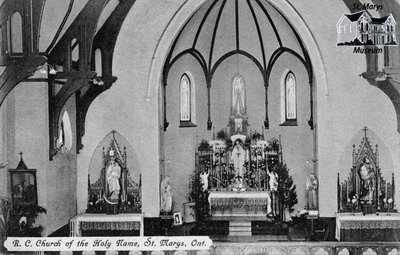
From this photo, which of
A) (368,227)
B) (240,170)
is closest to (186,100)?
(240,170)

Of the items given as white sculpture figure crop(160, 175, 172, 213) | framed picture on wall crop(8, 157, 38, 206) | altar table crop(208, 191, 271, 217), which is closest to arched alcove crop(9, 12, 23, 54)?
framed picture on wall crop(8, 157, 38, 206)

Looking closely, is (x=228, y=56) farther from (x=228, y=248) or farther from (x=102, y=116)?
(x=228, y=248)

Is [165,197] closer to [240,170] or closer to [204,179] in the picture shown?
[204,179]

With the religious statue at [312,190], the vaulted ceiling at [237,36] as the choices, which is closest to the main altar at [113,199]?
the vaulted ceiling at [237,36]

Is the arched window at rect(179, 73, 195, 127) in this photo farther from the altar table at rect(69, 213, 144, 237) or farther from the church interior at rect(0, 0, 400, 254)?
the altar table at rect(69, 213, 144, 237)

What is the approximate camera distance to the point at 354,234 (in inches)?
696

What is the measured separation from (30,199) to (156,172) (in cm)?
470

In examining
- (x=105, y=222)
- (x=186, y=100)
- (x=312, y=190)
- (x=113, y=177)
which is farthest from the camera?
(x=186, y=100)

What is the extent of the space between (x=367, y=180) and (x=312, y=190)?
86.1 inches

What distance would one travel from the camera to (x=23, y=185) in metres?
15.2

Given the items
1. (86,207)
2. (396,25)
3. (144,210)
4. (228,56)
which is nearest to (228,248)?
(144,210)

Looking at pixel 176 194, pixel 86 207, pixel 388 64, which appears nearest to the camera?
pixel 388 64

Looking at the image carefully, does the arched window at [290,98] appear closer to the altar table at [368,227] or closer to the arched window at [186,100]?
the arched window at [186,100]

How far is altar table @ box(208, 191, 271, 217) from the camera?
20234mm
